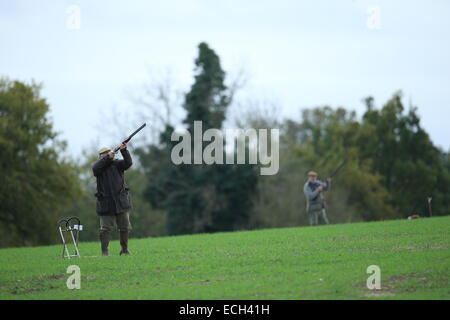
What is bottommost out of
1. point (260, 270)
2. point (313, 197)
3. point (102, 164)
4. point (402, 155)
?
point (260, 270)

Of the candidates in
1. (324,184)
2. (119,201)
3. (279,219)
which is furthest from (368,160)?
(119,201)

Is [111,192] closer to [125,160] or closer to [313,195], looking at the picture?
[125,160]

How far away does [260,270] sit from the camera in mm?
16922

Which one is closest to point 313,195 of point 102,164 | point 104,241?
point 104,241

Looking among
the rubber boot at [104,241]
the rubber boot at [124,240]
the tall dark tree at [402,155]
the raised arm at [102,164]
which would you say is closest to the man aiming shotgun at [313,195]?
the rubber boot at [124,240]

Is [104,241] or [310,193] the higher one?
[310,193]

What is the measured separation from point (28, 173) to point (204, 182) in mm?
14810

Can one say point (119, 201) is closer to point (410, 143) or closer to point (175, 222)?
point (175, 222)

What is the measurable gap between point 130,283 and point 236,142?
58.4 m

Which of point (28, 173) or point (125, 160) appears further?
point (28, 173)

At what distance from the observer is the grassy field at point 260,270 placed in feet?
47.6

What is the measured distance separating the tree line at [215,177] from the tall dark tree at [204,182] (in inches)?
3.5

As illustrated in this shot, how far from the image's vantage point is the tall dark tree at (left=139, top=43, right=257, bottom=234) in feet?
231

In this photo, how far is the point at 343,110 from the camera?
109 meters
